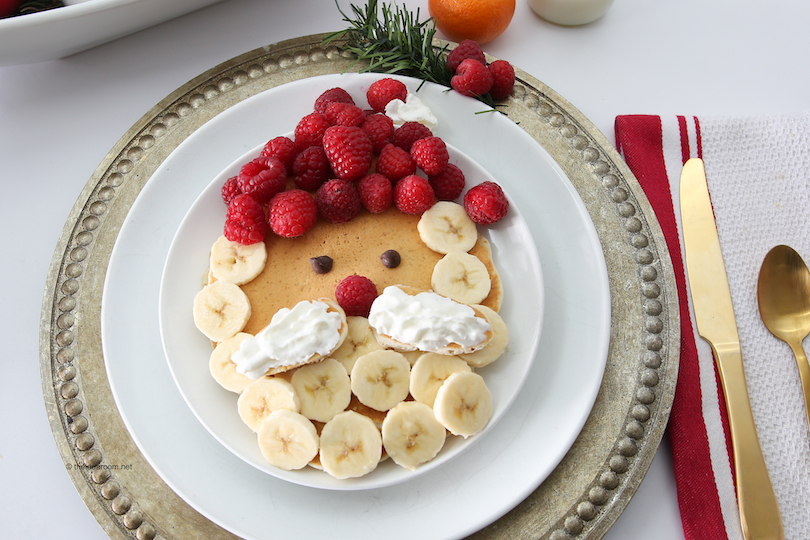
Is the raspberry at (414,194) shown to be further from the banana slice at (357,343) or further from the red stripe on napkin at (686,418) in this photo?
the red stripe on napkin at (686,418)

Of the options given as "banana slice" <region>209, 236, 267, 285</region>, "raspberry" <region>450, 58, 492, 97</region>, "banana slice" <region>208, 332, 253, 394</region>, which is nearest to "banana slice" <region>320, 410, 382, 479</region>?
"banana slice" <region>208, 332, 253, 394</region>

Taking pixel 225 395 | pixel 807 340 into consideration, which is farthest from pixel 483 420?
pixel 807 340

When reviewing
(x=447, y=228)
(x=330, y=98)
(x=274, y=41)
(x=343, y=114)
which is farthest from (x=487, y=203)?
(x=274, y=41)

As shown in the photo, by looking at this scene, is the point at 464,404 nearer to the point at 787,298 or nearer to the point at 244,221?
the point at 244,221

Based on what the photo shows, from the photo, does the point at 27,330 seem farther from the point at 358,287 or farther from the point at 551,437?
the point at 551,437

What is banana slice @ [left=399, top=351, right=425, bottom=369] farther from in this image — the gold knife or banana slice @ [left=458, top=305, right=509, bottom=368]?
the gold knife

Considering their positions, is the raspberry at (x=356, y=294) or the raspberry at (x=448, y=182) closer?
the raspberry at (x=356, y=294)

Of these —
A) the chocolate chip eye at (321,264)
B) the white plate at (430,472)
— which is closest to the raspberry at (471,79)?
the white plate at (430,472)
